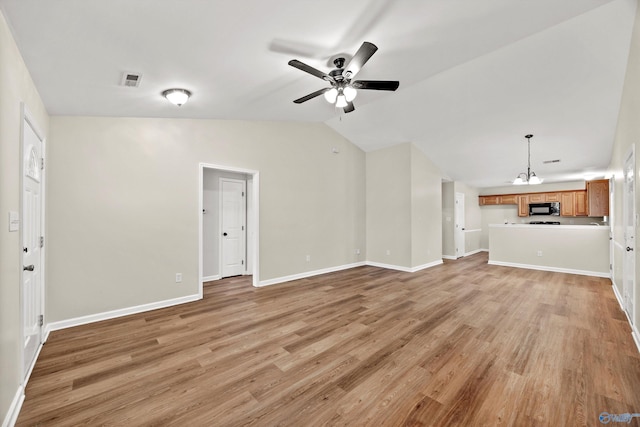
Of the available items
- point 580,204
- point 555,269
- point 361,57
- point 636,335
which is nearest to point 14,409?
point 361,57

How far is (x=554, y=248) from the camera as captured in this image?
20.7ft

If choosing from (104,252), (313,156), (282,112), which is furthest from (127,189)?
(313,156)

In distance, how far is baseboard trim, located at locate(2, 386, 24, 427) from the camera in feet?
5.45

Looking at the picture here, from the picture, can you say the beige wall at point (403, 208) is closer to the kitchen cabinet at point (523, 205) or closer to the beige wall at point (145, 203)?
the beige wall at point (145, 203)

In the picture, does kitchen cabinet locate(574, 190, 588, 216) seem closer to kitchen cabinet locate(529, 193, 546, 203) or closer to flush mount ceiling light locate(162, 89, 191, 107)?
kitchen cabinet locate(529, 193, 546, 203)

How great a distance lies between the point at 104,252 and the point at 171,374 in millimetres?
2074

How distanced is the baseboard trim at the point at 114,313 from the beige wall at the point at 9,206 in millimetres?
1446

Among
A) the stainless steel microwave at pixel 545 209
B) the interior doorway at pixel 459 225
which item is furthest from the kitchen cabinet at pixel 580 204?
the interior doorway at pixel 459 225

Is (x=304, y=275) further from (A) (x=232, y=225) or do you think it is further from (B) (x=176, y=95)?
(B) (x=176, y=95)

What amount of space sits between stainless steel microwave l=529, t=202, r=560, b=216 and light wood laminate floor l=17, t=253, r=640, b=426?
5.17 metres

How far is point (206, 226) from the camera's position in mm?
5418

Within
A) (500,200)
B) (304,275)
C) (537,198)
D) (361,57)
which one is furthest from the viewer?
(500,200)

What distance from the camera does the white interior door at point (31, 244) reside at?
2238mm

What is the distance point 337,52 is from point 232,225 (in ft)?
13.5
